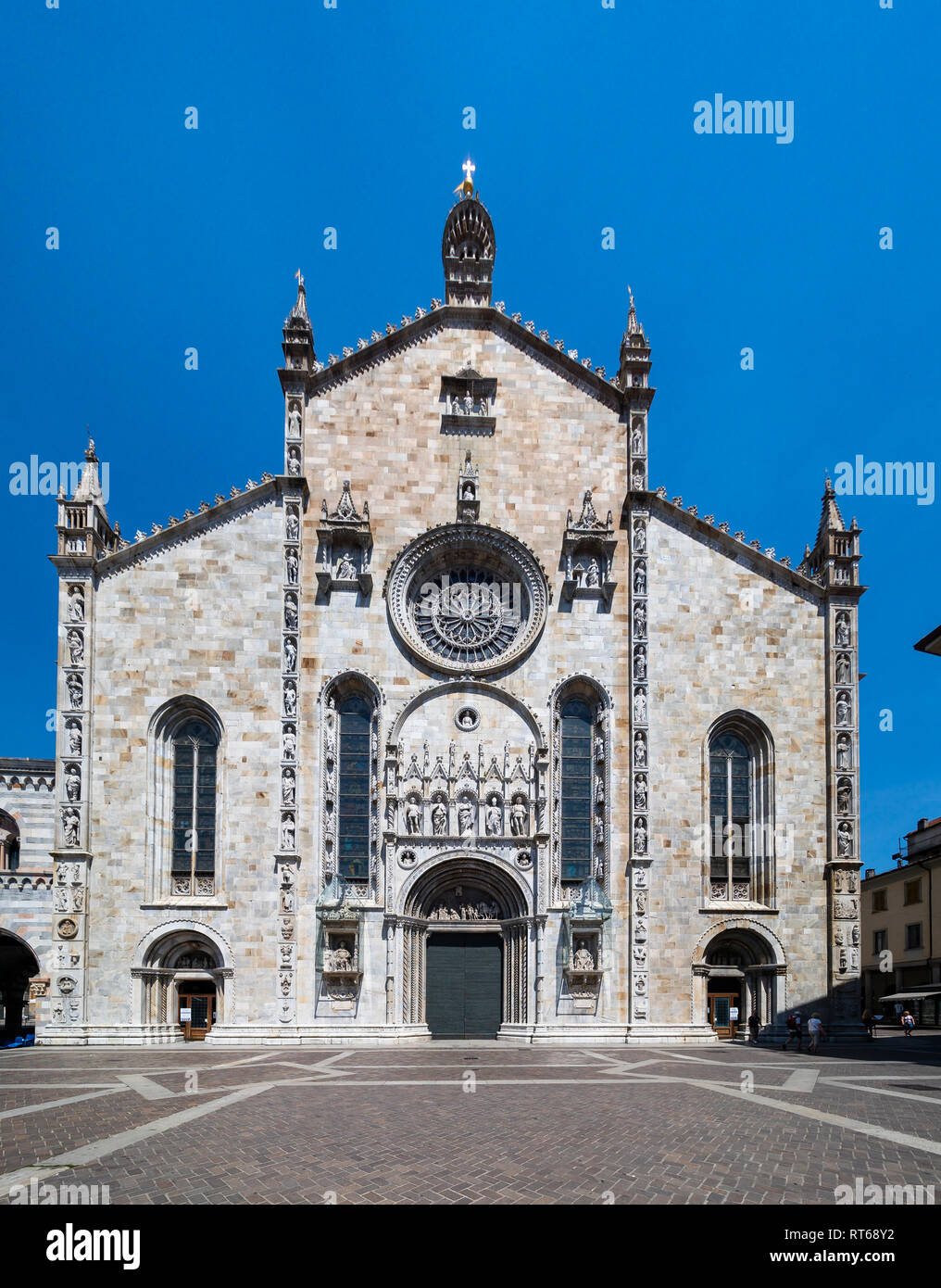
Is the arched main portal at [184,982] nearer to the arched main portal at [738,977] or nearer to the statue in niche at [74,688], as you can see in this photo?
the statue in niche at [74,688]

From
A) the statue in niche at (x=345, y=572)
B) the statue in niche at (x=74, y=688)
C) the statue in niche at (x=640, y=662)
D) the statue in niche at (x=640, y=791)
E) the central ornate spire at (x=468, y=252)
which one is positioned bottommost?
the statue in niche at (x=640, y=791)

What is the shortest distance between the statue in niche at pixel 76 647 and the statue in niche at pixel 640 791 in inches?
733

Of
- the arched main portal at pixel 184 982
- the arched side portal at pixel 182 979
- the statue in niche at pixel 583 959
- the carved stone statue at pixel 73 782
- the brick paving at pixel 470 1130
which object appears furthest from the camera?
the statue in niche at pixel 583 959

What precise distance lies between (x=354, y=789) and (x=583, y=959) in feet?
30.3

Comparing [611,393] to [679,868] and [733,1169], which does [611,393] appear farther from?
[733,1169]

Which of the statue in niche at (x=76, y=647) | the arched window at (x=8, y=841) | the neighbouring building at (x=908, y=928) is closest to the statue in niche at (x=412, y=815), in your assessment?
the statue in niche at (x=76, y=647)

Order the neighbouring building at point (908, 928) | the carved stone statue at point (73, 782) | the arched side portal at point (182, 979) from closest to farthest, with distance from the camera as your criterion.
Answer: the arched side portal at point (182, 979) → the carved stone statue at point (73, 782) → the neighbouring building at point (908, 928)

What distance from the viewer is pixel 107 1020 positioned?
32.3 m

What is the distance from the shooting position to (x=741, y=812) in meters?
35.8

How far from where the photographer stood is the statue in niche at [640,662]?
3528 centimetres

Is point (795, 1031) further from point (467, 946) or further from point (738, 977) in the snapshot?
point (467, 946)

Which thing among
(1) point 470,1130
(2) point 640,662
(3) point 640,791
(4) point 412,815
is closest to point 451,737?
(4) point 412,815

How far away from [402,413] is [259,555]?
23.8 ft
